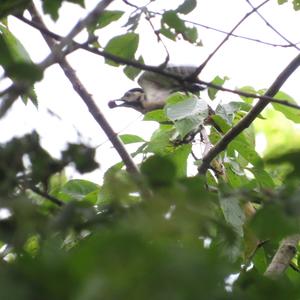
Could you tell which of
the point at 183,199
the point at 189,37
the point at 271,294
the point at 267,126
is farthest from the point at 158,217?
the point at 267,126

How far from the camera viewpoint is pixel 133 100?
2.19 m

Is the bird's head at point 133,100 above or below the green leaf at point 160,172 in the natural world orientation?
above

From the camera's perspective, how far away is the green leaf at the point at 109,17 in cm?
122

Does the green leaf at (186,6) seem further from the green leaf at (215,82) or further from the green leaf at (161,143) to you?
the green leaf at (215,82)

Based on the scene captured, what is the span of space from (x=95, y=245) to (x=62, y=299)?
0.04m

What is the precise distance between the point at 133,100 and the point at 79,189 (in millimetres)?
728

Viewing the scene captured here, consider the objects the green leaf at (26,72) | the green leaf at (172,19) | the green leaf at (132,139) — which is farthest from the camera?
the green leaf at (132,139)

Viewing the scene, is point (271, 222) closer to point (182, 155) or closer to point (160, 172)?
point (160, 172)

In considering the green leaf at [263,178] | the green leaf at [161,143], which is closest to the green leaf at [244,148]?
the green leaf at [263,178]

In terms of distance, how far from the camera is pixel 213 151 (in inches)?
53.4

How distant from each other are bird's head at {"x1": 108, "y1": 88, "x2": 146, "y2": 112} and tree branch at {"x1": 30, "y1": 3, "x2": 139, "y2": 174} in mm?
648

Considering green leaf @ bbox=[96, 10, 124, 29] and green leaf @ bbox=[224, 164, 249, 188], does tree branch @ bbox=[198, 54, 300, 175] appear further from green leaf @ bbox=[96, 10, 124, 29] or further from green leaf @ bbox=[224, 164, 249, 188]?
green leaf @ bbox=[96, 10, 124, 29]

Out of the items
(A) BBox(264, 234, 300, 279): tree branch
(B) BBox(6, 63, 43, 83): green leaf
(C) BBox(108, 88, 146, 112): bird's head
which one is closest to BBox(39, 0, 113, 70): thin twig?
(B) BBox(6, 63, 43, 83): green leaf

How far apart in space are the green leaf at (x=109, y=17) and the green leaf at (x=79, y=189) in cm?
40
